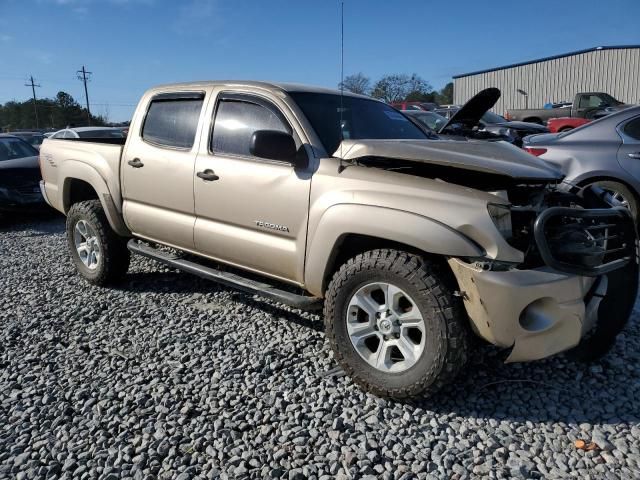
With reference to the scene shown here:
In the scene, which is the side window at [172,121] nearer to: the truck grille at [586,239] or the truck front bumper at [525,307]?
the truck front bumper at [525,307]

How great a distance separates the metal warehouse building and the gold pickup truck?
38.2m

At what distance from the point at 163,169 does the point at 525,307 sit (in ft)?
9.61

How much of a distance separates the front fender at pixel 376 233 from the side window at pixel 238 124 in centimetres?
90

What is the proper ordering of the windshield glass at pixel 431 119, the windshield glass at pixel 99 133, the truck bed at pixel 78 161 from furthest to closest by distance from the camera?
the windshield glass at pixel 431 119, the windshield glass at pixel 99 133, the truck bed at pixel 78 161

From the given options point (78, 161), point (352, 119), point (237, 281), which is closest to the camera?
point (237, 281)

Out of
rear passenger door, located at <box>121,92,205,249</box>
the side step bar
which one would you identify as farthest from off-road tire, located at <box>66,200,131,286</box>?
rear passenger door, located at <box>121,92,205,249</box>

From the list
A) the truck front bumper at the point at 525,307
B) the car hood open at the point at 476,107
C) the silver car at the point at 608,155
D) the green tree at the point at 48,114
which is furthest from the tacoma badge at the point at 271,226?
the green tree at the point at 48,114

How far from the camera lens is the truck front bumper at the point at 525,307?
2504 mm

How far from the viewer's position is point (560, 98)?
3888cm

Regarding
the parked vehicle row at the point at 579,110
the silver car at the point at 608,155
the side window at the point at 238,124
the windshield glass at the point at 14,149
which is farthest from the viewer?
the parked vehicle row at the point at 579,110

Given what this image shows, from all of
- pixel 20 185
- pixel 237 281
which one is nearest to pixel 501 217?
pixel 237 281

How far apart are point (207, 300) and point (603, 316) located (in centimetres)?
311

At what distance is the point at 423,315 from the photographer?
2.72m

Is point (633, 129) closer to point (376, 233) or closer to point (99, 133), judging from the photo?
point (376, 233)
